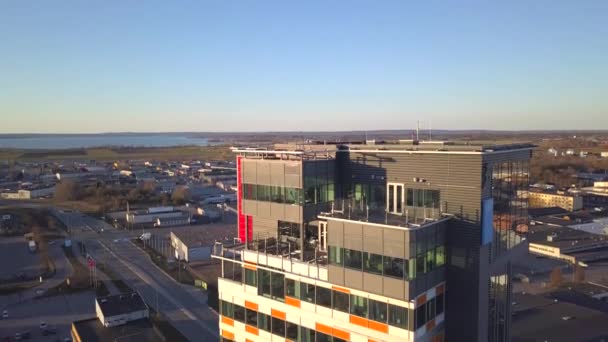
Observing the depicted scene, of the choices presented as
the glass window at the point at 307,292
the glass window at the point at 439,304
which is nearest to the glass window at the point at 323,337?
the glass window at the point at 307,292

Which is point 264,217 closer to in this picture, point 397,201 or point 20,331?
point 397,201

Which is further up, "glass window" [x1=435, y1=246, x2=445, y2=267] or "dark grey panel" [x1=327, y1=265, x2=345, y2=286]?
"glass window" [x1=435, y1=246, x2=445, y2=267]

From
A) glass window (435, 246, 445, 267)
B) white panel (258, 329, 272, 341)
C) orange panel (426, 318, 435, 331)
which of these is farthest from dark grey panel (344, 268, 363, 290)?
white panel (258, 329, 272, 341)

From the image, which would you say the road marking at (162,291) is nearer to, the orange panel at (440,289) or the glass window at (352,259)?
the glass window at (352,259)

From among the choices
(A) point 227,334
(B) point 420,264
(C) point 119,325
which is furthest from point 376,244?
(C) point 119,325

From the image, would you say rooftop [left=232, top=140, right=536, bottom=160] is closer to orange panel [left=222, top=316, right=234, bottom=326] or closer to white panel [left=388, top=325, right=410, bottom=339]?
white panel [left=388, top=325, right=410, bottom=339]

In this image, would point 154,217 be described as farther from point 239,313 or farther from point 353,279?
point 353,279
